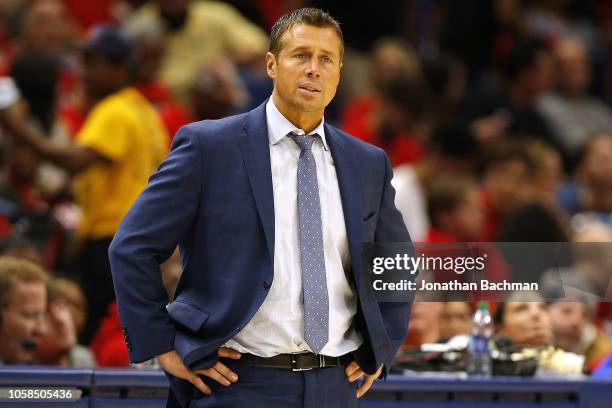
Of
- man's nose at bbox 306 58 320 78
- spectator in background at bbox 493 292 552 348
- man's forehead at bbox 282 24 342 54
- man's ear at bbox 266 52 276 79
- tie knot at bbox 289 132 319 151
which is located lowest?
spectator in background at bbox 493 292 552 348

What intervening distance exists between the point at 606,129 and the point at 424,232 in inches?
112

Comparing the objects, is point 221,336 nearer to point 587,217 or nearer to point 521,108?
point 587,217

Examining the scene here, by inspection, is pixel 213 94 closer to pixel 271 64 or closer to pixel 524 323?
pixel 524 323

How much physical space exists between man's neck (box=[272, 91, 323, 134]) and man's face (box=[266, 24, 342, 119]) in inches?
0.9

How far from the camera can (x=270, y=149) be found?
375cm

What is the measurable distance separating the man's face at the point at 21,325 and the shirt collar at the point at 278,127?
5.97 ft

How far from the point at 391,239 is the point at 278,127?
53 cm

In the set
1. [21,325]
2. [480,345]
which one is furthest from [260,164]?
[21,325]

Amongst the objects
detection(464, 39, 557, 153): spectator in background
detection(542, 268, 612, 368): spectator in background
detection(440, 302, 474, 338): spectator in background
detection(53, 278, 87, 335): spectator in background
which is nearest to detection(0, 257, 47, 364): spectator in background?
detection(53, 278, 87, 335): spectator in background

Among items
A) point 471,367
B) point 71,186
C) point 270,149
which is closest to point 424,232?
point 71,186

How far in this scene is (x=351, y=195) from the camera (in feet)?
12.3

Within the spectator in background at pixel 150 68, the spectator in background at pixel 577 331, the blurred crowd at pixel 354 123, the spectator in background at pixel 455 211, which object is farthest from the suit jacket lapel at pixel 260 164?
the spectator in background at pixel 150 68

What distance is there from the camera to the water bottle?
4.88m

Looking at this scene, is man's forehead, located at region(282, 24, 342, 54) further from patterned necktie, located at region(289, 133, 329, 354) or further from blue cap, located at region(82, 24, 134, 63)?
blue cap, located at region(82, 24, 134, 63)
